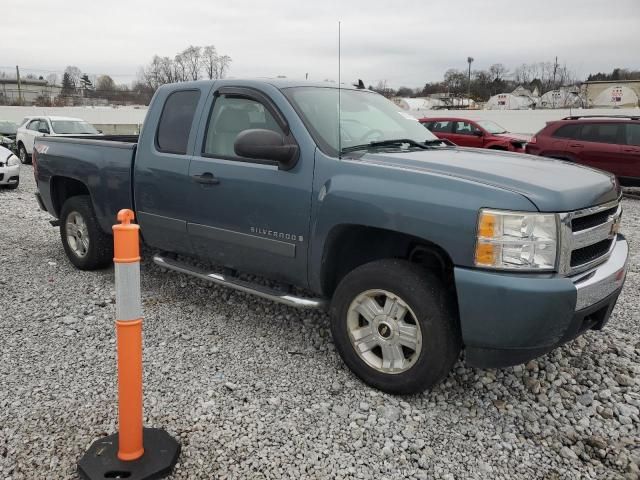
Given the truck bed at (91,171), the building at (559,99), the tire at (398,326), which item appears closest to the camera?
the tire at (398,326)

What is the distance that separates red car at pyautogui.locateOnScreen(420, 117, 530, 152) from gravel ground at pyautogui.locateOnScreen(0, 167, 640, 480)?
35.4ft

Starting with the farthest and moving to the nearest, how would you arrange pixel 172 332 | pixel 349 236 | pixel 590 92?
1. pixel 590 92
2. pixel 172 332
3. pixel 349 236

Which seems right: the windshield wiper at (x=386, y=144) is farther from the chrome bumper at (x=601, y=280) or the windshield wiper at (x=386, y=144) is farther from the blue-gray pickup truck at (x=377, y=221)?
the chrome bumper at (x=601, y=280)

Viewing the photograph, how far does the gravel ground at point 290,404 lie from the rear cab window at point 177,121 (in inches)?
52.5

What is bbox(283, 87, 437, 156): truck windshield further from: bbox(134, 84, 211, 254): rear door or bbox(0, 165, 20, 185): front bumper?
bbox(0, 165, 20, 185): front bumper

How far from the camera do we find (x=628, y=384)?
3.37 meters

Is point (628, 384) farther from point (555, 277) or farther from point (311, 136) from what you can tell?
point (311, 136)

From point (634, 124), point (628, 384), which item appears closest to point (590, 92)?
point (634, 124)

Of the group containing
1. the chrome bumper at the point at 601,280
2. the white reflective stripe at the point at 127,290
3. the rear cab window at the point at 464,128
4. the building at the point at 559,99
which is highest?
the building at the point at 559,99

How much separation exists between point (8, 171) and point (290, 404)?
10513mm

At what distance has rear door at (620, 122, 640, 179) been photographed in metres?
10.8

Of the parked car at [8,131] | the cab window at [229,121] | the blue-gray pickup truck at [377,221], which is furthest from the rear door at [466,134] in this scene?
the parked car at [8,131]

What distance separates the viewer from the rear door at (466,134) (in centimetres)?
1479

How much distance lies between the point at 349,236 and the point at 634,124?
1006cm
